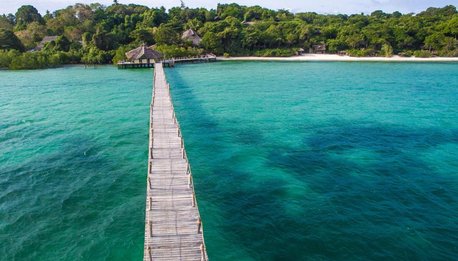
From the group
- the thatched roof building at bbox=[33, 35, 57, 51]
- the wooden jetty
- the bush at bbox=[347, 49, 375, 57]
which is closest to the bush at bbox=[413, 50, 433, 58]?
the bush at bbox=[347, 49, 375, 57]

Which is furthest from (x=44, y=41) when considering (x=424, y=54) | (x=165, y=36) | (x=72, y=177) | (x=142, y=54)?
(x=424, y=54)

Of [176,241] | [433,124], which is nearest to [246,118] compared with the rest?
[433,124]

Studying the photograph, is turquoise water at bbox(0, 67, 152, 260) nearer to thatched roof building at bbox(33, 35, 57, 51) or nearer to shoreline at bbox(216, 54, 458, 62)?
thatched roof building at bbox(33, 35, 57, 51)

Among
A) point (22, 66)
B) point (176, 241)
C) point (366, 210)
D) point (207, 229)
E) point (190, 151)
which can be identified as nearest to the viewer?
point (176, 241)

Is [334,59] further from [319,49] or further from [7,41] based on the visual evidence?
[7,41]

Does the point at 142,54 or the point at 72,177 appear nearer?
the point at 72,177

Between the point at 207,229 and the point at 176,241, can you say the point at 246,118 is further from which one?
the point at 176,241
